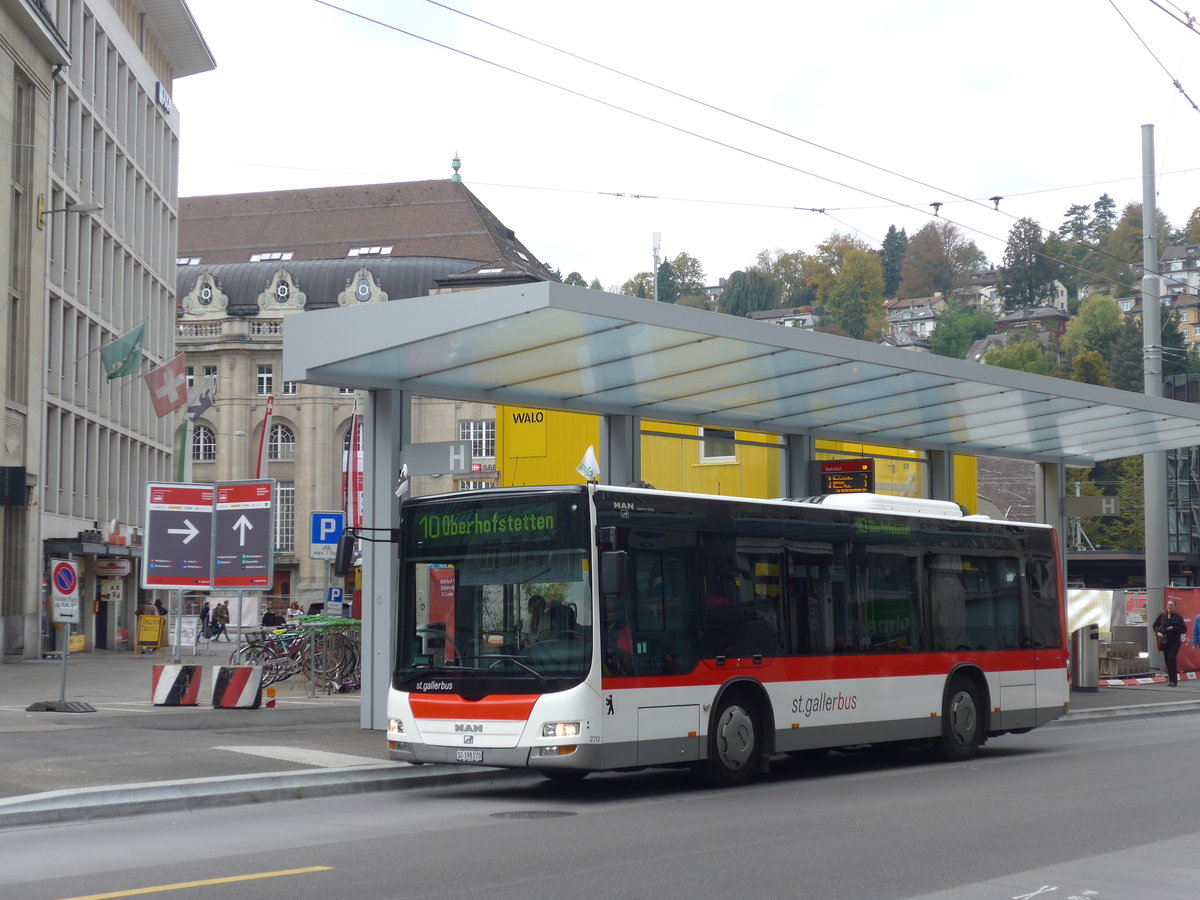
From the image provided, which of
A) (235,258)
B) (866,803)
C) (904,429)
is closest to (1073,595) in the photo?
(904,429)

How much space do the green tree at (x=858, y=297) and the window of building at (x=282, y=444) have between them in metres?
64.8

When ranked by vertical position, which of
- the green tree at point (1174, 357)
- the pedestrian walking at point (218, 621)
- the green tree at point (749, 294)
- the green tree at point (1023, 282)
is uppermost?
the green tree at point (1023, 282)

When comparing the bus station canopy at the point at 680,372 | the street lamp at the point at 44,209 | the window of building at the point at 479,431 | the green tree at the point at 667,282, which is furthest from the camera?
the green tree at the point at 667,282

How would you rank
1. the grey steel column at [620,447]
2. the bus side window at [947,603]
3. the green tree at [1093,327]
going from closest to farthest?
the bus side window at [947,603] < the grey steel column at [620,447] < the green tree at [1093,327]

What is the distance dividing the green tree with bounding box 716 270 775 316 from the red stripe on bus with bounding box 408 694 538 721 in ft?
487

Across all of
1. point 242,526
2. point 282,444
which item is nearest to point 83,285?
point 242,526

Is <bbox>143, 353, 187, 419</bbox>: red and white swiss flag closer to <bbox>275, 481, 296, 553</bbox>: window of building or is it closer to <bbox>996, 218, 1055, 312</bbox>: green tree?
<bbox>275, 481, 296, 553</bbox>: window of building

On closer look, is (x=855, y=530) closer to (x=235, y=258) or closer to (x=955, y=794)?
(x=955, y=794)

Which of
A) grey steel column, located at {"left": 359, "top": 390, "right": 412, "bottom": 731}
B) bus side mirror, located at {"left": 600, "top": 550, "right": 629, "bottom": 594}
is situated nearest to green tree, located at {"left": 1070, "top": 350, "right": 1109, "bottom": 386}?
grey steel column, located at {"left": 359, "top": 390, "right": 412, "bottom": 731}

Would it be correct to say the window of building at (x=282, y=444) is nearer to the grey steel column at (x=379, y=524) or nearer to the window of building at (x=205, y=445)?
the window of building at (x=205, y=445)

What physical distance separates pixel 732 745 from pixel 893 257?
615 feet

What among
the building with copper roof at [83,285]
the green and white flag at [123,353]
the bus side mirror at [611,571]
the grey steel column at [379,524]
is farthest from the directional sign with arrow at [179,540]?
the green and white flag at [123,353]

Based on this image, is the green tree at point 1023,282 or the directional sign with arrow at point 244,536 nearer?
the directional sign with arrow at point 244,536

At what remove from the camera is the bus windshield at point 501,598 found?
1270 centimetres
